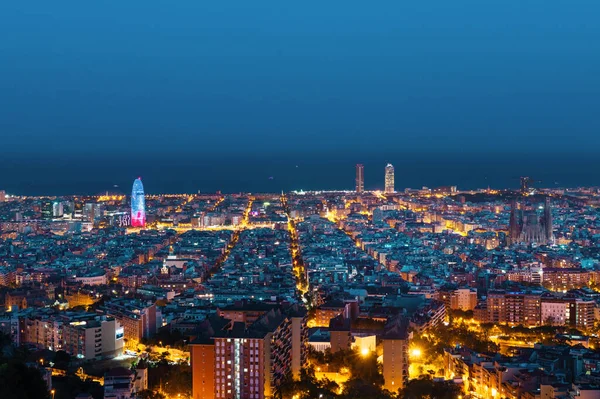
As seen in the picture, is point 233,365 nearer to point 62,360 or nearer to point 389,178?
point 62,360

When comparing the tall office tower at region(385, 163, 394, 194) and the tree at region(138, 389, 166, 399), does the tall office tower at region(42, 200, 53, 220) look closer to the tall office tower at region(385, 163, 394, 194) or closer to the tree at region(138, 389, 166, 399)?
the tall office tower at region(385, 163, 394, 194)

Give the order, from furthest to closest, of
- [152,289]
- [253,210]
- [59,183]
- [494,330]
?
[59,183], [253,210], [152,289], [494,330]

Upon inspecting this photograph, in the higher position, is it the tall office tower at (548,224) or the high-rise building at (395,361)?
the tall office tower at (548,224)

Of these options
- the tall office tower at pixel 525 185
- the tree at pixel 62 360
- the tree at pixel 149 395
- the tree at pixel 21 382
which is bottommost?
the tree at pixel 149 395

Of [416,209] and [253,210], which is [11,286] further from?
[416,209]

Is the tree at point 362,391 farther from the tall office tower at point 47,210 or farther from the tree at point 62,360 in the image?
the tall office tower at point 47,210

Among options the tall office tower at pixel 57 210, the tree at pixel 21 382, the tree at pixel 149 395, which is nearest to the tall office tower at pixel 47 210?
the tall office tower at pixel 57 210

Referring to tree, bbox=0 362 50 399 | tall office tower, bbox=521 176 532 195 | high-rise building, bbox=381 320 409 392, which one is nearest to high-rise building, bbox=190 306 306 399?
high-rise building, bbox=381 320 409 392

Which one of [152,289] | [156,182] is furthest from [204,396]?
[156,182]

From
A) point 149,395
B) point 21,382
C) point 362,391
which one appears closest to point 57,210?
point 149,395
